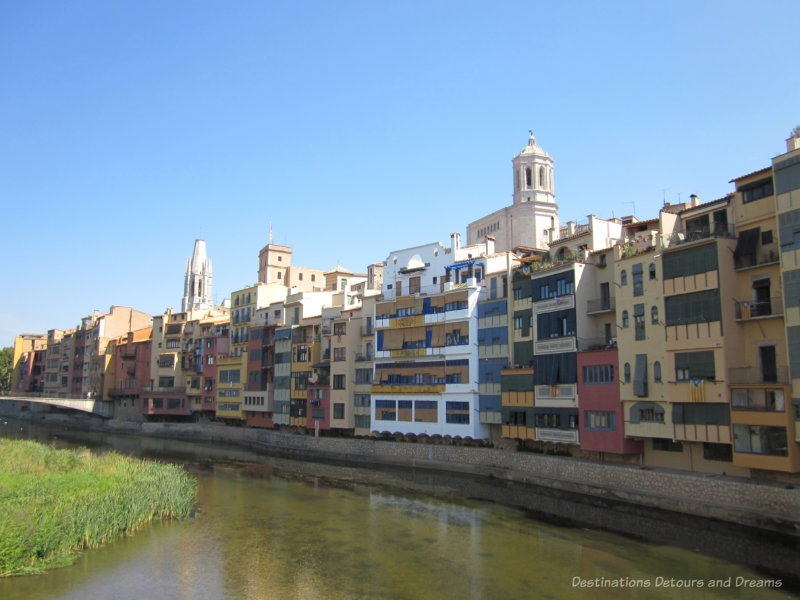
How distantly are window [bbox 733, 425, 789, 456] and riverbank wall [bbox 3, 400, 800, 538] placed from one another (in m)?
1.42

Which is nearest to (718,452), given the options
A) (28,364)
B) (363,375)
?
(363,375)

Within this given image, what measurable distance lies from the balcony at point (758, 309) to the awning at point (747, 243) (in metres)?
2.31

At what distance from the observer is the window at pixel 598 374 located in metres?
35.8

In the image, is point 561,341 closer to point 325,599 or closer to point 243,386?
point 325,599

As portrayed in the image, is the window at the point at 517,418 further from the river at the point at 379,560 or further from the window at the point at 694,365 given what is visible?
the window at the point at 694,365

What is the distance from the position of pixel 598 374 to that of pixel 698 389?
665cm

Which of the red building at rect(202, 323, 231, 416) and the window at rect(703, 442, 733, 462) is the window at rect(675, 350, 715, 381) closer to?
the window at rect(703, 442, 733, 462)

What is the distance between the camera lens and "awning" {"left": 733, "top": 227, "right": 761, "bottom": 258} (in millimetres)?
29859

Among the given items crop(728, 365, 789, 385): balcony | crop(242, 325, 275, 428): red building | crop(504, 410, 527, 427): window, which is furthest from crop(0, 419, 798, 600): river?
crop(242, 325, 275, 428): red building

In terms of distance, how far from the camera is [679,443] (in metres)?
32.9

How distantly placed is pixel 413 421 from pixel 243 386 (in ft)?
93.6

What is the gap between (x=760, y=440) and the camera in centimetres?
2777

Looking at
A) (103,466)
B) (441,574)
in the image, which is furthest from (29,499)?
(441,574)

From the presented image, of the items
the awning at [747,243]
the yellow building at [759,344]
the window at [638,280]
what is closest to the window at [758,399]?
the yellow building at [759,344]
